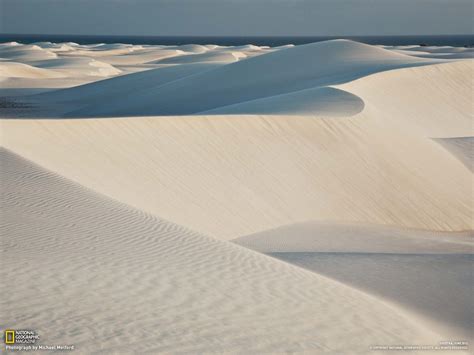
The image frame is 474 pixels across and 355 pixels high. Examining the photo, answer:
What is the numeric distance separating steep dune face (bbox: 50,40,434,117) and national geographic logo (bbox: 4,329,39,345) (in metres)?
24.7

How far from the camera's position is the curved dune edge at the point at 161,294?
18.7 feet

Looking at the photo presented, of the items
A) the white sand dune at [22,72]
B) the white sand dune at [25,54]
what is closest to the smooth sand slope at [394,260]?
the white sand dune at [22,72]

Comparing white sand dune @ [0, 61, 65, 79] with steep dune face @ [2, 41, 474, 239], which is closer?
steep dune face @ [2, 41, 474, 239]

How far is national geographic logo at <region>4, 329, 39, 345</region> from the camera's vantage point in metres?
5.22

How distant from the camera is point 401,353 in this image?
6082 mm

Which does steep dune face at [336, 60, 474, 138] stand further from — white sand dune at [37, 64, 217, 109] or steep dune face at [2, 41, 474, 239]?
white sand dune at [37, 64, 217, 109]

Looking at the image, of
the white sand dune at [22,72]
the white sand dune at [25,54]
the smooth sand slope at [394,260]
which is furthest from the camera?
the white sand dune at [25,54]

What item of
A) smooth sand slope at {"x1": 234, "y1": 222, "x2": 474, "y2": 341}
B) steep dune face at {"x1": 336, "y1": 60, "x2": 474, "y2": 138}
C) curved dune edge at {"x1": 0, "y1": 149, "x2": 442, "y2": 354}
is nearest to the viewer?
curved dune edge at {"x1": 0, "y1": 149, "x2": 442, "y2": 354}

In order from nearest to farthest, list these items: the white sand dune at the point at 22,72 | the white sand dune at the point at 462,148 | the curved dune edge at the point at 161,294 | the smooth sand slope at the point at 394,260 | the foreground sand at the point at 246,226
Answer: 1. the curved dune edge at the point at 161,294
2. the foreground sand at the point at 246,226
3. the smooth sand slope at the point at 394,260
4. the white sand dune at the point at 462,148
5. the white sand dune at the point at 22,72

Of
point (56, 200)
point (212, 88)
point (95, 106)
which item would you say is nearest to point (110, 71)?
point (95, 106)

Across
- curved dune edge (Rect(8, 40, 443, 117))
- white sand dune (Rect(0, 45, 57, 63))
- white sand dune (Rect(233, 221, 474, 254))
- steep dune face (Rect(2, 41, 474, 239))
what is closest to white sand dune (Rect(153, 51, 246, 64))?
white sand dune (Rect(0, 45, 57, 63))

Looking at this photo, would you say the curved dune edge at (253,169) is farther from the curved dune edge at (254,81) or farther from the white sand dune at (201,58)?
the white sand dune at (201,58)

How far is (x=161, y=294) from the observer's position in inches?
259

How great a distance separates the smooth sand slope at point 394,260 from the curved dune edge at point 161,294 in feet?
5.36
